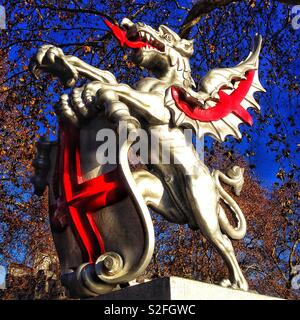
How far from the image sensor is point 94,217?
3.77 meters

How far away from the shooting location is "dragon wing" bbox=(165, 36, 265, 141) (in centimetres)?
405

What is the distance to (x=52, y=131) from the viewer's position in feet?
28.9

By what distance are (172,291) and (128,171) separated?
86cm

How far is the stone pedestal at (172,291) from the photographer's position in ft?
10.3

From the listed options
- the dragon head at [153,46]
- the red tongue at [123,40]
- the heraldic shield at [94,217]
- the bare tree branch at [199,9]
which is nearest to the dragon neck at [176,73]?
the dragon head at [153,46]

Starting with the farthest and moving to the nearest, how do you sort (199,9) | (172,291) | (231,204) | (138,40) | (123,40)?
(199,9), (231,204), (138,40), (123,40), (172,291)

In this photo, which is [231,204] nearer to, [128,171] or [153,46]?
[128,171]

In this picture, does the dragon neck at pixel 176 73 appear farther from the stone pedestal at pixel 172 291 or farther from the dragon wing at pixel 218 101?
the stone pedestal at pixel 172 291

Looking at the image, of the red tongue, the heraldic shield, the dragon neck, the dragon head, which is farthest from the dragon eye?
the heraldic shield

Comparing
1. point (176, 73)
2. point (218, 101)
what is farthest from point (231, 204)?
point (176, 73)

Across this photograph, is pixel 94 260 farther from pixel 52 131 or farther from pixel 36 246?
pixel 36 246

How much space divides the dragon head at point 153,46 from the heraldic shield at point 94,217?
0.68 metres

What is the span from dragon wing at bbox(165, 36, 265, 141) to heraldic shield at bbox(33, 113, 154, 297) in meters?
0.58

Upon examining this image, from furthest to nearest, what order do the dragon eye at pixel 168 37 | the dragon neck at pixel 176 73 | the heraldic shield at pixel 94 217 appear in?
the dragon eye at pixel 168 37
the dragon neck at pixel 176 73
the heraldic shield at pixel 94 217
